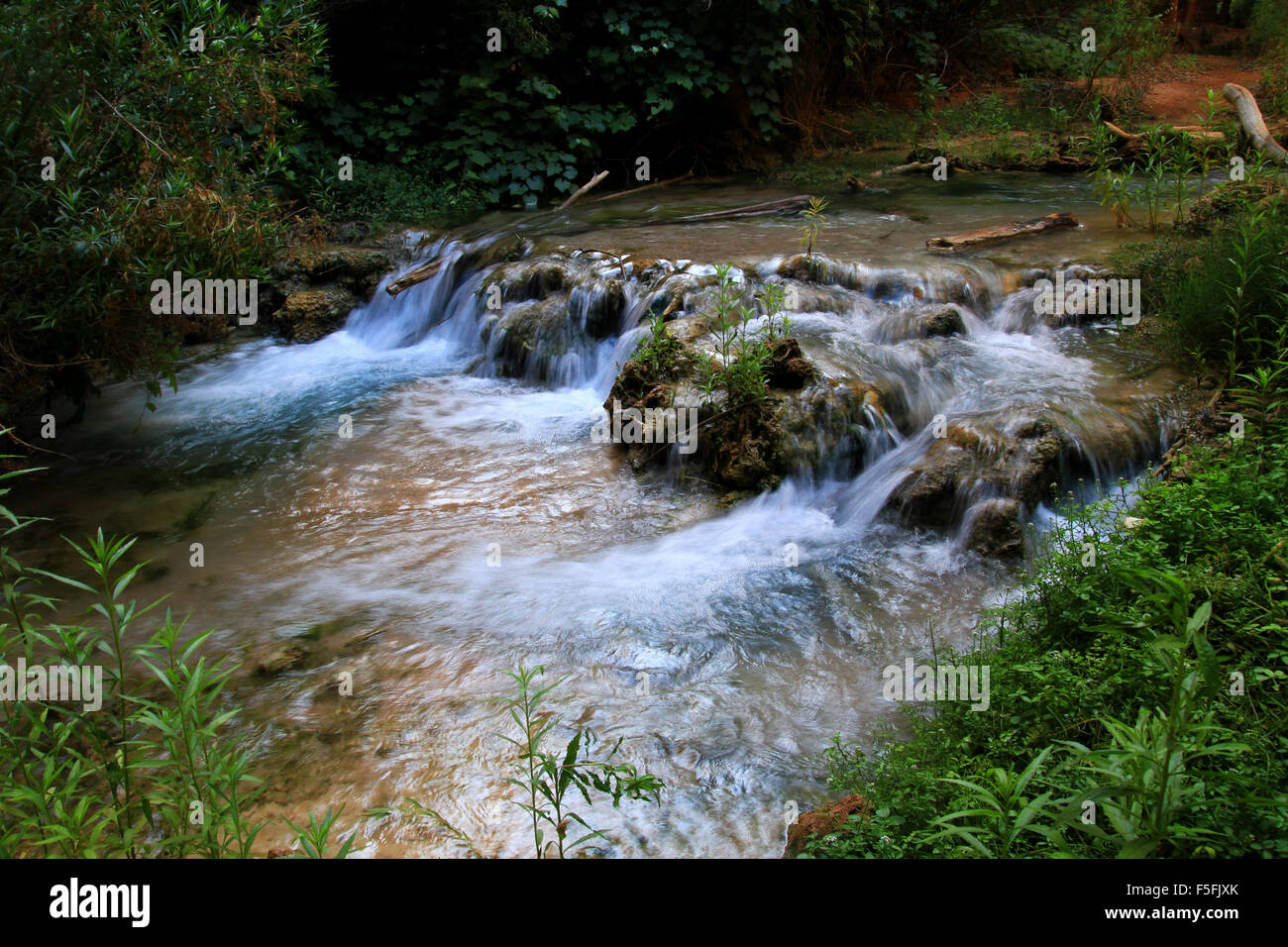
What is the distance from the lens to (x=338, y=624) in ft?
15.8

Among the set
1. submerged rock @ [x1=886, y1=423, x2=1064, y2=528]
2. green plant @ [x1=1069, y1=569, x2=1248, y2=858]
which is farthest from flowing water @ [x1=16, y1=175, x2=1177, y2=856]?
green plant @ [x1=1069, y1=569, x2=1248, y2=858]

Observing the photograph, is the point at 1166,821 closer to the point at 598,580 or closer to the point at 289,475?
the point at 598,580

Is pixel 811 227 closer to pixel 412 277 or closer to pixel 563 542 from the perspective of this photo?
pixel 412 277

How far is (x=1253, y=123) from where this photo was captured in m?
10.4

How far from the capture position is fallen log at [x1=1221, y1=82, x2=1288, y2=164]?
965cm

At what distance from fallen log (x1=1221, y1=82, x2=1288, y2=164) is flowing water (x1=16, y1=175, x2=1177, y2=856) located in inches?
90.9

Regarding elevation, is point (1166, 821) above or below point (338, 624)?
above

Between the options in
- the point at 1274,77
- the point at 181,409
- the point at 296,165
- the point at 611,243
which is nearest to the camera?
the point at 181,409

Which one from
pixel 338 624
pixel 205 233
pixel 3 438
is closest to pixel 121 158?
pixel 205 233

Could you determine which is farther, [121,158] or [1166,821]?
[121,158]

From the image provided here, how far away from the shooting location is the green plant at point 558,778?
272 centimetres

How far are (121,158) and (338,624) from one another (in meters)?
3.92

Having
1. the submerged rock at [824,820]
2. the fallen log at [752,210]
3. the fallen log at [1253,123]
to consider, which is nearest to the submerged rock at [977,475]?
the submerged rock at [824,820]

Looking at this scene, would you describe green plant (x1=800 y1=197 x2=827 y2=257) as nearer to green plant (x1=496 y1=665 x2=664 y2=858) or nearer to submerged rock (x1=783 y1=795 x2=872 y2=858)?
green plant (x1=496 y1=665 x2=664 y2=858)
